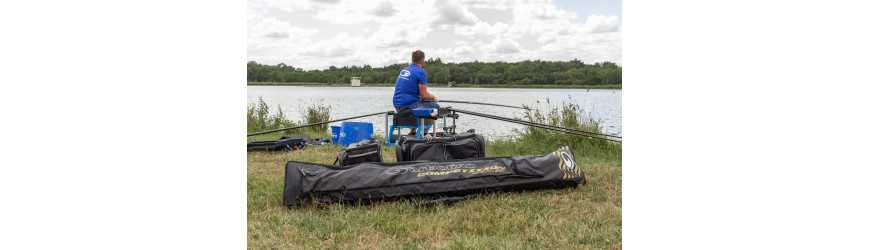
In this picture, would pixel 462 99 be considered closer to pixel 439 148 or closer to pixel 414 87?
pixel 414 87

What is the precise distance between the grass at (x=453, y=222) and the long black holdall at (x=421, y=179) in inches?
2.3

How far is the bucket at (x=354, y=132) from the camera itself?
5895 millimetres

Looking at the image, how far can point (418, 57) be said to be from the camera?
5.37 meters

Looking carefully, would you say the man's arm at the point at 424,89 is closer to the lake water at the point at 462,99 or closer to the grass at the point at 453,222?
the lake water at the point at 462,99

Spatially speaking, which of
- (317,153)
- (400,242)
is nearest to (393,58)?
(317,153)

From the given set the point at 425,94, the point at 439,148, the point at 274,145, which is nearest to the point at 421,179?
the point at 439,148

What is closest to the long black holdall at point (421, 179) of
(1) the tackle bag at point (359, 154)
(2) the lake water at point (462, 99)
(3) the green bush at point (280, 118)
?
(1) the tackle bag at point (359, 154)

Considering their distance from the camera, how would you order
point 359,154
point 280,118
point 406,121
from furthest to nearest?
point 280,118, point 406,121, point 359,154

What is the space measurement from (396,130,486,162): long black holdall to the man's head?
1529mm

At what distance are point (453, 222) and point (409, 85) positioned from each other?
2813mm

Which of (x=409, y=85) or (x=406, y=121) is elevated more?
(x=409, y=85)
